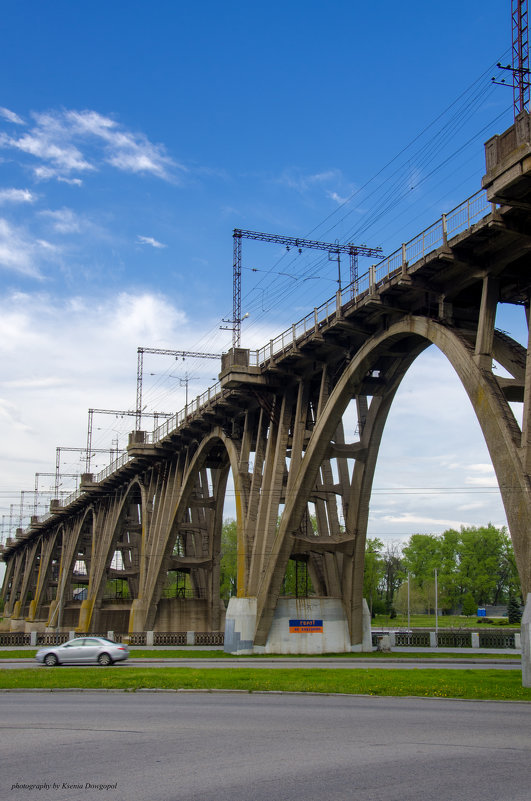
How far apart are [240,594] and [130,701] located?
2114 cm

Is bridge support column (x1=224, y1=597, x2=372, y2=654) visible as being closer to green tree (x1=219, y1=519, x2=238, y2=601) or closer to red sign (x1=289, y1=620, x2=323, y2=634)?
red sign (x1=289, y1=620, x2=323, y2=634)

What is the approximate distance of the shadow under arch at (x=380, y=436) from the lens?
20.2 metres

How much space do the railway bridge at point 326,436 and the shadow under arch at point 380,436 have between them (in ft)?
0.17

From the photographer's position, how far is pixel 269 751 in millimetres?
11141

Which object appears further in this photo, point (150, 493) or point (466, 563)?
point (466, 563)

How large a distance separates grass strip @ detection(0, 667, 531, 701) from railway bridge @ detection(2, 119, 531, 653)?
10.1 feet

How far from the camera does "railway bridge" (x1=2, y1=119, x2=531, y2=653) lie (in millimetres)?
21391

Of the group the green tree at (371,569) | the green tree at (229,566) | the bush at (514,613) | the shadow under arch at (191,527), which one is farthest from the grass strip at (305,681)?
the green tree at (229,566)

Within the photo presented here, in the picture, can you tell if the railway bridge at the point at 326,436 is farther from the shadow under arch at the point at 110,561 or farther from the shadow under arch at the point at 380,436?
the shadow under arch at the point at 110,561

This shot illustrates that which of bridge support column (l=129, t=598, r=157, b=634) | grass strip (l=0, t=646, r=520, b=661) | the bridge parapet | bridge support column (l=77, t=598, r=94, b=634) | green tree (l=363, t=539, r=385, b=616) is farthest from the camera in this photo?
green tree (l=363, t=539, r=385, b=616)

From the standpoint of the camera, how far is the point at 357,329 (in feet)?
101

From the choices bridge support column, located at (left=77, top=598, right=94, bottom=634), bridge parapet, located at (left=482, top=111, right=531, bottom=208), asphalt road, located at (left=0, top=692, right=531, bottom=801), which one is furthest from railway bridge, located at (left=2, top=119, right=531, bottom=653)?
bridge support column, located at (left=77, top=598, right=94, bottom=634)

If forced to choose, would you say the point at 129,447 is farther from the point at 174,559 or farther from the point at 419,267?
the point at 419,267

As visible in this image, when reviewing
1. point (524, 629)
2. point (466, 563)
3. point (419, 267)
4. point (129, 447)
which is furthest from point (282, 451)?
point (466, 563)
